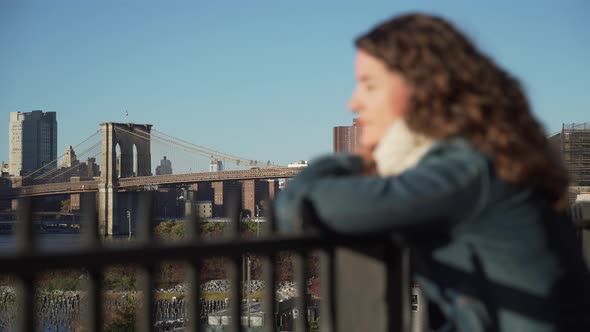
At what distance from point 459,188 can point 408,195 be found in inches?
3.2

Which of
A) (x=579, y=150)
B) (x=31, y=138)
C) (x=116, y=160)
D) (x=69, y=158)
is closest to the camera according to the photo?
(x=579, y=150)

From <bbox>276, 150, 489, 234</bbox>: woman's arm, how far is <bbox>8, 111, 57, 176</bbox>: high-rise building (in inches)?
3953

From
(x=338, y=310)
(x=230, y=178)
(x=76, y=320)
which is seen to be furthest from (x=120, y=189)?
(x=338, y=310)

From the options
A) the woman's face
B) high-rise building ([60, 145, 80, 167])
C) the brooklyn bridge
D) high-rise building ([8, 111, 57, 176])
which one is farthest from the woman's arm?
high-rise building ([8, 111, 57, 176])

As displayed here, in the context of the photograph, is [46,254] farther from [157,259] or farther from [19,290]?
[157,259]

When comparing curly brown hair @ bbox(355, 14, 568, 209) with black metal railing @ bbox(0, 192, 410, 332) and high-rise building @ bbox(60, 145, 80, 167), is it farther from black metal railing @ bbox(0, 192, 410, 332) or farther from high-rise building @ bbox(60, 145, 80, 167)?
high-rise building @ bbox(60, 145, 80, 167)

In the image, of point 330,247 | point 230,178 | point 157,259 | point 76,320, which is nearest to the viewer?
point 157,259

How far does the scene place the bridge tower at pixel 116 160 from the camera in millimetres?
46594

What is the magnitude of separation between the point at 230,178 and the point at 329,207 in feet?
124

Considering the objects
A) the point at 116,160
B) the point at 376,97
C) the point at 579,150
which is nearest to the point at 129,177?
the point at 116,160

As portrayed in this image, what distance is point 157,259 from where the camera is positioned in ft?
4.19

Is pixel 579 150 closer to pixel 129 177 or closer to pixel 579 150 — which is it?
pixel 579 150

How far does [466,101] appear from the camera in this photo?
145 cm

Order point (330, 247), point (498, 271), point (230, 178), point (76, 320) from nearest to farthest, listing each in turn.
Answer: point (498, 271), point (330, 247), point (76, 320), point (230, 178)
